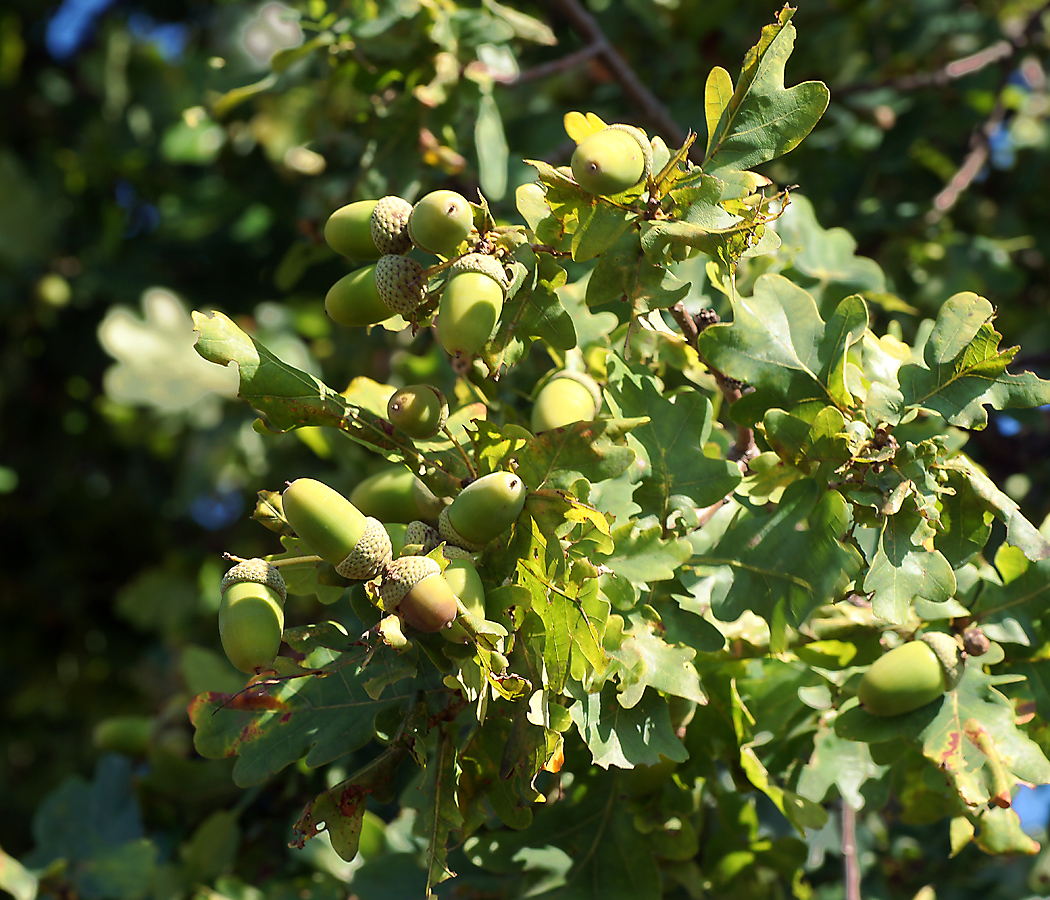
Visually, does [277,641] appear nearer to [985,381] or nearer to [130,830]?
[985,381]

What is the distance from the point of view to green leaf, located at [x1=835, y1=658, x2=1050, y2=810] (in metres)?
1.26

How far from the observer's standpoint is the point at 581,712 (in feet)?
3.82

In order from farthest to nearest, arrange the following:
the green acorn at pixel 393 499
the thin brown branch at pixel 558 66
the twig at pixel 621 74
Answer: the twig at pixel 621 74
the thin brown branch at pixel 558 66
the green acorn at pixel 393 499

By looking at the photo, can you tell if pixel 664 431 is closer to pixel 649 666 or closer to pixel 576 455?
pixel 576 455

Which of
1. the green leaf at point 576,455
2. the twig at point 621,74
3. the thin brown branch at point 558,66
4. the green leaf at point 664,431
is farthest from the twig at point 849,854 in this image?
the thin brown branch at point 558,66

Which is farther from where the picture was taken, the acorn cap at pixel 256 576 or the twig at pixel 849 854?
the twig at pixel 849 854

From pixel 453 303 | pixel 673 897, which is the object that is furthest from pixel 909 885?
pixel 453 303

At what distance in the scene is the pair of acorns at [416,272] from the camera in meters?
1.13

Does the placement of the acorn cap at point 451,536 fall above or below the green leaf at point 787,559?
above

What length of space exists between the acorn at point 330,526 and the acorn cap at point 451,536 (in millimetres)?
95

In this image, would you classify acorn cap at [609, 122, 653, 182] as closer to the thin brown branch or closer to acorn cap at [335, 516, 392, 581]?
acorn cap at [335, 516, 392, 581]

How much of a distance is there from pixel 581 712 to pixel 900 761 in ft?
2.11

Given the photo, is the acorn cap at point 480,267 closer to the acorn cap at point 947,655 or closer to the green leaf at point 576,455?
the green leaf at point 576,455

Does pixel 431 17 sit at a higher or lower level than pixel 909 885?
higher
